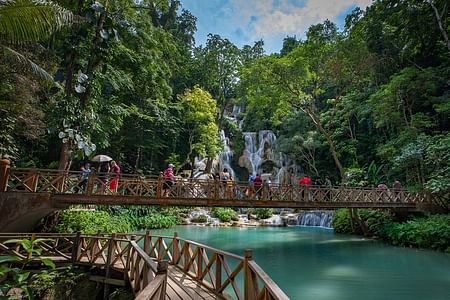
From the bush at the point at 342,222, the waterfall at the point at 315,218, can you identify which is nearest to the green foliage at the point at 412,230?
the bush at the point at 342,222

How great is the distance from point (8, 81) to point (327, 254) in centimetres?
1359

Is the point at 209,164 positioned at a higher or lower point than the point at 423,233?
higher

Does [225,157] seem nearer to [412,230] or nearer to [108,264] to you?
[412,230]

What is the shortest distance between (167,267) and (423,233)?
13857mm

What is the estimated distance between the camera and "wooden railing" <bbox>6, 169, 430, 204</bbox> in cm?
950

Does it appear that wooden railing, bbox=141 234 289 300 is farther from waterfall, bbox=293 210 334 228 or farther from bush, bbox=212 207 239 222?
waterfall, bbox=293 210 334 228

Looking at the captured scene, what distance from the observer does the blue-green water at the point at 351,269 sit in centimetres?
747

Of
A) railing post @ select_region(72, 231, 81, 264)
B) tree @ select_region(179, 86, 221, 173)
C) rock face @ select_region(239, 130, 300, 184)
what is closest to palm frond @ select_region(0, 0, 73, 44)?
railing post @ select_region(72, 231, 81, 264)

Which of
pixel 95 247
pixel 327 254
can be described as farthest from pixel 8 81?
pixel 327 254

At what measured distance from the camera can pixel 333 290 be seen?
24.9 feet

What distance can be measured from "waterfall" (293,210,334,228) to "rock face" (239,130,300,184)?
235 inches

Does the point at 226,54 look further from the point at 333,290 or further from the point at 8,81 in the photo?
the point at 333,290

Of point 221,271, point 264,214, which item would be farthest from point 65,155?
point 264,214

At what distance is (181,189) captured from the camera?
458 inches
